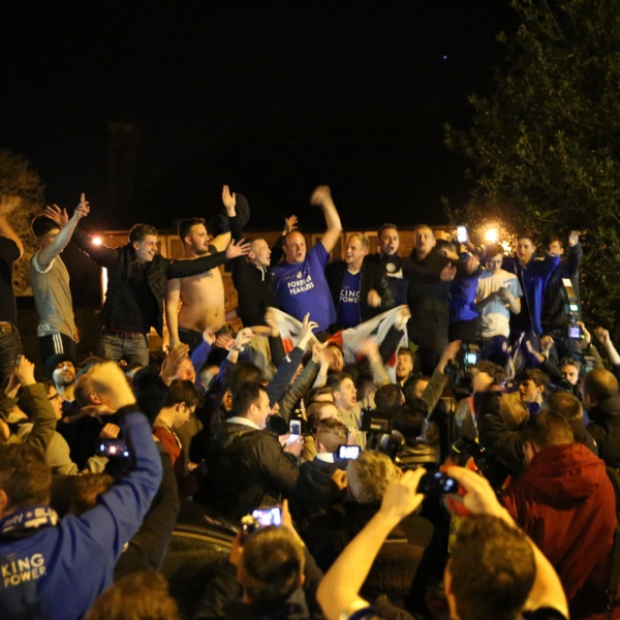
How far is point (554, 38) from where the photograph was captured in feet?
57.2

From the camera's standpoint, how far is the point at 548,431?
516 cm

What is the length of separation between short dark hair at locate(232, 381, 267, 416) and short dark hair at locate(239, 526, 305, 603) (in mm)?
2337

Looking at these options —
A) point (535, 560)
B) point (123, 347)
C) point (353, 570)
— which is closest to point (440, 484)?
point (535, 560)

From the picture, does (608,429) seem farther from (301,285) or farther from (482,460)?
(301,285)

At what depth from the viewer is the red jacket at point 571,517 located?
→ 5043 mm

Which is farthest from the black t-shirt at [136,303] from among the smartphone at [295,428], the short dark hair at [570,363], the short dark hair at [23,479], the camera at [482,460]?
the short dark hair at [23,479]

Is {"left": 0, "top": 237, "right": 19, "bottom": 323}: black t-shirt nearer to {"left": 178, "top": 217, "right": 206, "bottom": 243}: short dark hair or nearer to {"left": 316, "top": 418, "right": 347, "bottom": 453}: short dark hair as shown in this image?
{"left": 178, "top": 217, "right": 206, "bottom": 243}: short dark hair

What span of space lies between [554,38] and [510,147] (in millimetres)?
1955

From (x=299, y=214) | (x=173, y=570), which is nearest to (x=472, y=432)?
(x=173, y=570)

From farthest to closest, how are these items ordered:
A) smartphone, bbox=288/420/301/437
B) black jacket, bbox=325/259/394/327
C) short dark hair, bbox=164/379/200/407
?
black jacket, bbox=325/259/394/327 → smartphone, bbox=288/420/301/437 → short dark hair, bbox=164/379/200/407

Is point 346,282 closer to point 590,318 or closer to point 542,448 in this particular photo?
point 542,448

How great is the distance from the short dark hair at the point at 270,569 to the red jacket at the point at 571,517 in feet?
5.92

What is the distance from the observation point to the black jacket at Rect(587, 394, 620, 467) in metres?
6.62

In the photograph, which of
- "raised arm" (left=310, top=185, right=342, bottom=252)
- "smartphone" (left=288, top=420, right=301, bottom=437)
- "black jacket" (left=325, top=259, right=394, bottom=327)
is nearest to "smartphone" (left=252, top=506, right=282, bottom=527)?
"smartphone" (left=288, top=420, right=301, bottom=437)
